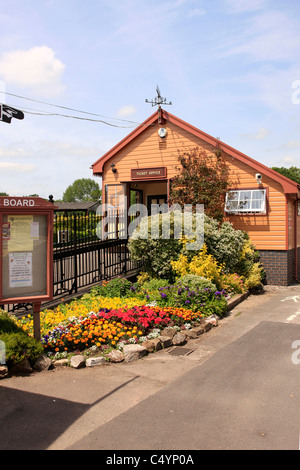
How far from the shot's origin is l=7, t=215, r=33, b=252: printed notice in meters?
5.64

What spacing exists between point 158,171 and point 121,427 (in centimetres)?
1261

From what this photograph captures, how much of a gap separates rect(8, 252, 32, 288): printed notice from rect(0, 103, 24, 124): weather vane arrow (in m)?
1.96

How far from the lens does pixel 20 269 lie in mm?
5699

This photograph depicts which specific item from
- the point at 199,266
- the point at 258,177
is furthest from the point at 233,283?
the point at 258,177

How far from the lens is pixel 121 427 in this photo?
Result: 159 inches

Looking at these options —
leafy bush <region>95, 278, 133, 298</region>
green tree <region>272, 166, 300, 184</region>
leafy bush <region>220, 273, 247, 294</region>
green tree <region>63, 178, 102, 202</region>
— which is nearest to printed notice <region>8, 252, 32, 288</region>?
leafy bush <region>95, 278, 133, 298</region>

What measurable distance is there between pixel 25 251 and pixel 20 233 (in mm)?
276

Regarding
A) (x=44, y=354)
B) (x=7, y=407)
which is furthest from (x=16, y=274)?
(x=7, y=407)

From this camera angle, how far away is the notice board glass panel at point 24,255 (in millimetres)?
5609

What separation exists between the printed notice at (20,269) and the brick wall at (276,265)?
395 inches

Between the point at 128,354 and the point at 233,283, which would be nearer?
the point at 128,354

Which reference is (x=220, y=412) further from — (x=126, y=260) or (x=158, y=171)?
(x=158, y=171)

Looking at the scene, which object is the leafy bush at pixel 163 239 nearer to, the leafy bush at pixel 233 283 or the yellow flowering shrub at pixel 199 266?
the yellow flowering shrub at pixel 199 266

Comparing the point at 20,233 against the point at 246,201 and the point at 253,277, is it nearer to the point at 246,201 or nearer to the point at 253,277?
the point at 253,277
